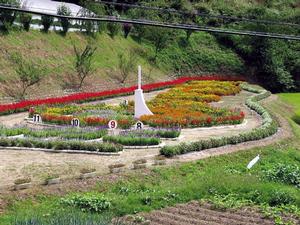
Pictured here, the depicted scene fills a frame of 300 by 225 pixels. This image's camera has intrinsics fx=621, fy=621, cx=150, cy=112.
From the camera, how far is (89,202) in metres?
13.7

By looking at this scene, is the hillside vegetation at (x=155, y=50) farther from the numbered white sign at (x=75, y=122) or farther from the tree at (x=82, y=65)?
the numbered white sign at (x=75, y=122)

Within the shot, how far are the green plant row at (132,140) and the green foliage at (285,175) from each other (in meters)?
5.26

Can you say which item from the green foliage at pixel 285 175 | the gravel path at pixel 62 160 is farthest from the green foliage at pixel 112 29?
the green foliage at pixel 285 175

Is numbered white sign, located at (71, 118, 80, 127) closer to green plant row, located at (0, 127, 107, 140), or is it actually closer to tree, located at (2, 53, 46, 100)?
green plant row, located at (0, 127, 107, 140)

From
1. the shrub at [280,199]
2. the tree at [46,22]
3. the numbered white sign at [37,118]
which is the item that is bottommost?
the numbered white sign at [37,118]

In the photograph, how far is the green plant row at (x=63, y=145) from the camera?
66.0ft

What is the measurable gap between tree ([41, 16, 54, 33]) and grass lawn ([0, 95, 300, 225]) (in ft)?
83.5

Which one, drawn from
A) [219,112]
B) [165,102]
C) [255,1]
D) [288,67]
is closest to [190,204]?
[219,112]

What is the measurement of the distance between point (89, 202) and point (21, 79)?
21.0 metres

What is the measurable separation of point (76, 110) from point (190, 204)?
53.3ft

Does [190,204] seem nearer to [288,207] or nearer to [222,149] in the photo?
[288,207]

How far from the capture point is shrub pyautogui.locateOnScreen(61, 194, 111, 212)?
44.4 ft

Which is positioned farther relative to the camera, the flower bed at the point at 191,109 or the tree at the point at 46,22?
the tree at the point at 46,22

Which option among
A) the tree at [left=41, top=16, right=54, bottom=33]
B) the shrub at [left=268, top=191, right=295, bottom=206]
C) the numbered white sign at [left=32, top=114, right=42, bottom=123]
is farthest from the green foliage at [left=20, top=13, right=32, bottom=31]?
the shrub at [left=268, top=191, right=295, bottom=206]
